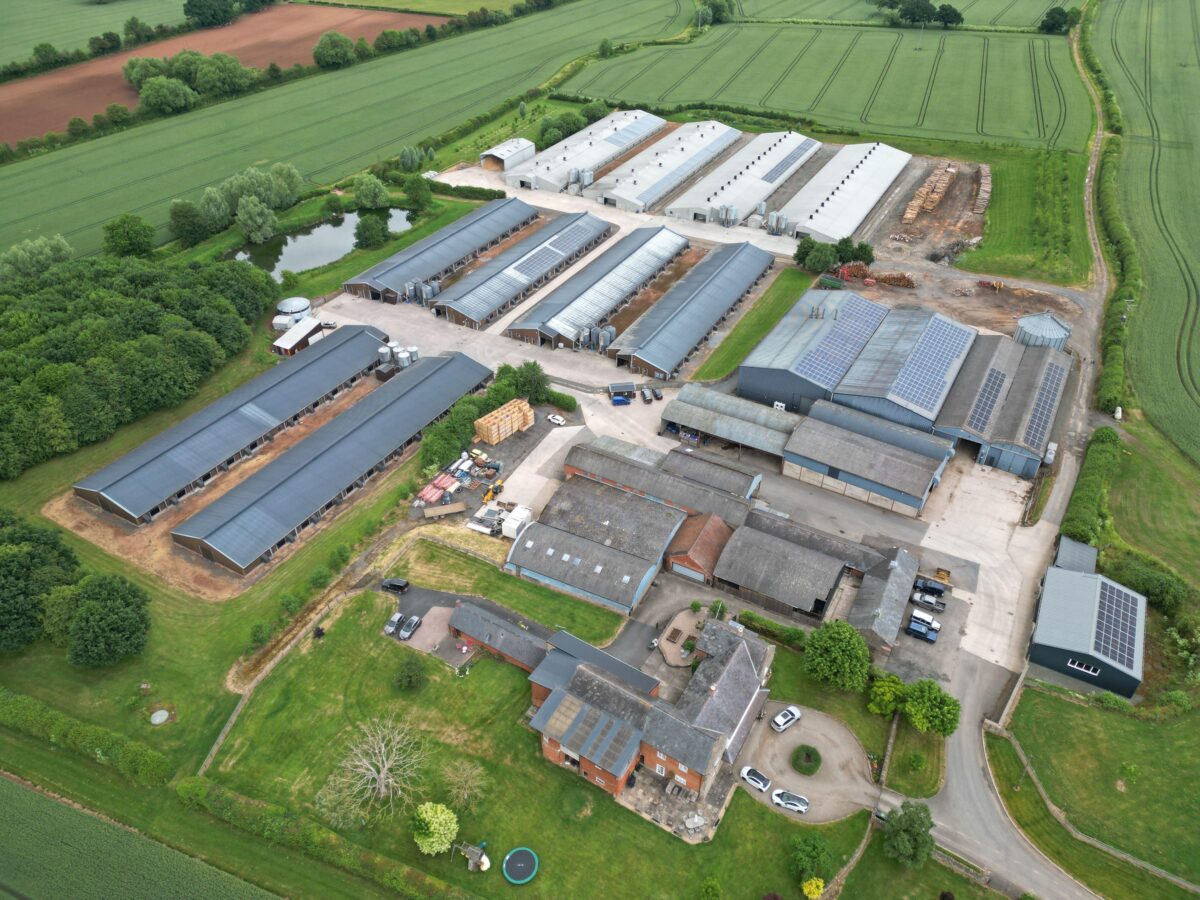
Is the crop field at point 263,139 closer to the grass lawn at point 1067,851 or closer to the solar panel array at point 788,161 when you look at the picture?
the solar panel array at point 788,161

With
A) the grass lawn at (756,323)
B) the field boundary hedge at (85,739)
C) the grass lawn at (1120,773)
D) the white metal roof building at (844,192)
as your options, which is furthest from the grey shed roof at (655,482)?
the white metal roof building at (844,192)

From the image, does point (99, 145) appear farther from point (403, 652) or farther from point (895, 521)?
point (895, 521)

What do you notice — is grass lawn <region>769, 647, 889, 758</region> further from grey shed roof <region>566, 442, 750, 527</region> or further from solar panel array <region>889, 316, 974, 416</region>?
solar panel array <region>889, 316, 974, 416</region>

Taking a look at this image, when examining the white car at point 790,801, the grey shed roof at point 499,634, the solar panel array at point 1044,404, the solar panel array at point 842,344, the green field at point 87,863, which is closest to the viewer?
the green field at point 87,863

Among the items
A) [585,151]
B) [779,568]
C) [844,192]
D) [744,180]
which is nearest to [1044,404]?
[779,568]

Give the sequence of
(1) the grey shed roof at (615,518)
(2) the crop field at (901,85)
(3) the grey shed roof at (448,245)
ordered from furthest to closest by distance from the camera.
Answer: (2) the crop field at (901,85) < (3) the grey shed roof at (448,245) < (1) the grey shed roof at (615,518)

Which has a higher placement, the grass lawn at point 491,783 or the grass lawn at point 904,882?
the grass lawn at point 491,783

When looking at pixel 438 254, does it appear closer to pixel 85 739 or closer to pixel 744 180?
pixel 744 180
